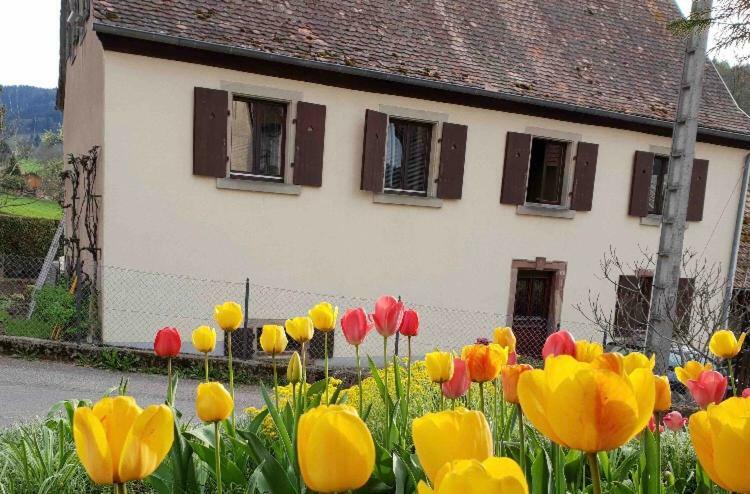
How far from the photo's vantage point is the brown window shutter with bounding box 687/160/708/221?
36.5 ft

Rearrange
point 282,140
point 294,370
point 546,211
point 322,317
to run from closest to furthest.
Result: point 294,370
point 322,317
point 282,140
point 546,211

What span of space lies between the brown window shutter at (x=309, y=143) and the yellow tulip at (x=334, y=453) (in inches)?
302

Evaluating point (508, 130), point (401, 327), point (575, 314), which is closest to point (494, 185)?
point (508, 130)

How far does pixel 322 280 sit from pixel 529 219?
3853 mm

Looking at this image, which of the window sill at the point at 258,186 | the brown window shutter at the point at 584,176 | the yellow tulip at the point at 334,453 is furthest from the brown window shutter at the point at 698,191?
the yellow tulip at the point at 334,453

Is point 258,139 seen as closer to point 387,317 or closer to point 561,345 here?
point 387,317

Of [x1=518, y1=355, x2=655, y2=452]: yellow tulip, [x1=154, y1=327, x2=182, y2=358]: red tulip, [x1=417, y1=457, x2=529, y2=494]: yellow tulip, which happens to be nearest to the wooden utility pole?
[x1=154, y1=327, x2=182, y2=358]: red tulip

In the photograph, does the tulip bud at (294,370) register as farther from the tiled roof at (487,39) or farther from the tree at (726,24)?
the tiled roof at (487,39)

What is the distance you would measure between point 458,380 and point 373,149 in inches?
283

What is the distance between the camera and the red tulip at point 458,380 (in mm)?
1622

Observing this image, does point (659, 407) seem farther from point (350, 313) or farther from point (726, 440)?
point (350, 313)

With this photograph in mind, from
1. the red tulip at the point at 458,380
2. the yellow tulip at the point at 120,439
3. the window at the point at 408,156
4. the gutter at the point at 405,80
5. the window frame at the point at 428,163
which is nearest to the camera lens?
the yellow tulip at the point at 120,439

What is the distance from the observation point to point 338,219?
8.70 m

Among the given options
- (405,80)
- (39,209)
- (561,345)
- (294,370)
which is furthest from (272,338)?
(39,209)
